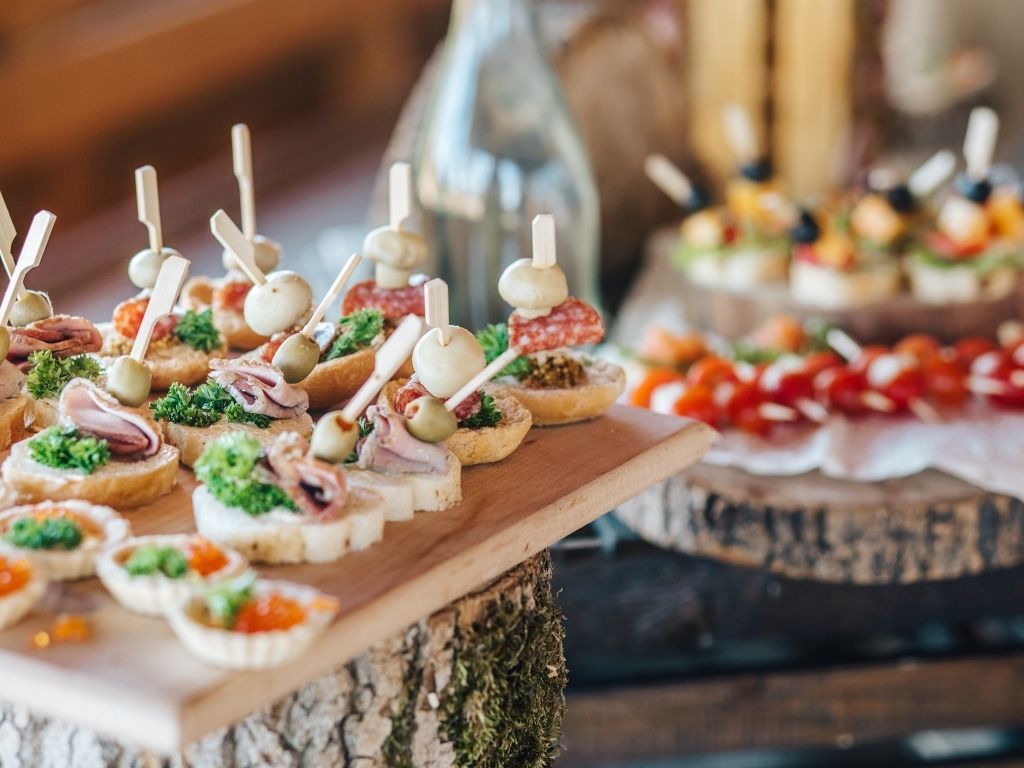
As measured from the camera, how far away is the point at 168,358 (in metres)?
2.13

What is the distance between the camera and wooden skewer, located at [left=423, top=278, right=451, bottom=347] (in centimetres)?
172

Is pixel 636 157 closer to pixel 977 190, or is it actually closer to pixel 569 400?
pixel 977 190

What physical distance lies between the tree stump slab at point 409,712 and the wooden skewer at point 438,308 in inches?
13.1

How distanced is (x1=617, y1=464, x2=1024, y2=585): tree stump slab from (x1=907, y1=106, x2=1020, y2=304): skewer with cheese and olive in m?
1.07

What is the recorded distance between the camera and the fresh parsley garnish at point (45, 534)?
1.50 metres

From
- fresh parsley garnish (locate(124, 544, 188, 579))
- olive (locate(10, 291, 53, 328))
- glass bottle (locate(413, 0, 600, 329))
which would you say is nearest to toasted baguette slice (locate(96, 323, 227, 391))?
olive (locate(10, 291, 53, 328))

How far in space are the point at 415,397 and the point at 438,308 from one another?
0.14 m

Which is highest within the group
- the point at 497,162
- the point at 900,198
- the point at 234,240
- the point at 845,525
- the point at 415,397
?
the point at 234,240

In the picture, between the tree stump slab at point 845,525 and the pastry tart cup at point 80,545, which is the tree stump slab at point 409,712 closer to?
the pastry tart cup at point 80,545

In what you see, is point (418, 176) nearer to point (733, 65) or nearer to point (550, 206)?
point (550, 206)

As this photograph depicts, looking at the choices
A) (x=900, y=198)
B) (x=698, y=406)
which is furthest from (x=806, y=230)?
(x=698, y=406)

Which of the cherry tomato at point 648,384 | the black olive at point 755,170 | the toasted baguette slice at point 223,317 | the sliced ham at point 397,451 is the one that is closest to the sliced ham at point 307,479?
the sliced ham at point 397,451

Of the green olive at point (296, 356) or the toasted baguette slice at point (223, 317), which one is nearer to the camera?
the green olive at point (296, 356)

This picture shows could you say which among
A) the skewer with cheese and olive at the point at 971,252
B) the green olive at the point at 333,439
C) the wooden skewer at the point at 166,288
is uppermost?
the wooden skewer at the point at 166,288
